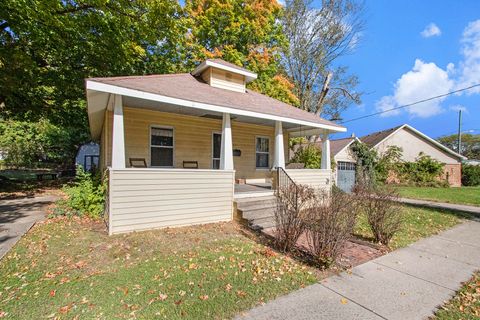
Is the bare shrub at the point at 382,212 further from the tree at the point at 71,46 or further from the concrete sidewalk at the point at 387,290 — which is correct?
the tree at the point at 71,46

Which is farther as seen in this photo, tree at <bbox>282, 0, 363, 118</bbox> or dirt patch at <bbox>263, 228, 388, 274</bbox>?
tree at <bbox>282, 0, 363, 118</bbox>

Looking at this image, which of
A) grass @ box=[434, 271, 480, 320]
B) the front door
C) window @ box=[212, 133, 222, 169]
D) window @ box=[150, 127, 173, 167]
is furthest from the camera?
the front door

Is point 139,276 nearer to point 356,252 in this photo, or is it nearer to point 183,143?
point 356,252

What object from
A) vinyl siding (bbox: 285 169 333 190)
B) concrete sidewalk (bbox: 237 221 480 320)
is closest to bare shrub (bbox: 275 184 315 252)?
concrete sidewalk (bbox: 237 221 480 320)

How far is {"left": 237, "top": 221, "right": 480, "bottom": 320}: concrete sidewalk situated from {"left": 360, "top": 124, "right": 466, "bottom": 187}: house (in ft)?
59.7

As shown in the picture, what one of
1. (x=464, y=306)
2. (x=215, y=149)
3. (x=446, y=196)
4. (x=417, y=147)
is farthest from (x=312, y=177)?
(x=417, y=147)

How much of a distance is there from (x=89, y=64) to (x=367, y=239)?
13042mm

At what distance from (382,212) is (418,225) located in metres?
3.04

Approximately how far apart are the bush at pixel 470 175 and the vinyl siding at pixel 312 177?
2429 centimetres

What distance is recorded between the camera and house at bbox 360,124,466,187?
843 inches

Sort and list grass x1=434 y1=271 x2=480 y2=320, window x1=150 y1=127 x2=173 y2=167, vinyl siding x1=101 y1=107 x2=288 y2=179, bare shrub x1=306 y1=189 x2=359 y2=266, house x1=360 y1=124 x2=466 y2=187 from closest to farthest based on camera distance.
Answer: grass x1=434 y1=271 x2=480 y2=320, bare shrub x1=306 y1=189 x2=359 y2=266, vinyl siding x1=101 y1=107 x2=288 y2=179, window x1=150 y1=127 x2=173 y2=167, house x1=360 y1=124 x2=466 y2=187

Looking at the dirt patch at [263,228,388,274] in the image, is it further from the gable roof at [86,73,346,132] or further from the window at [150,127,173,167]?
the window at [150,127,173,167]

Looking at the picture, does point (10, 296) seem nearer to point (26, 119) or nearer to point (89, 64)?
point (89, 64)

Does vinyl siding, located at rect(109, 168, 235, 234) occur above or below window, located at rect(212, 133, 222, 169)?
below
